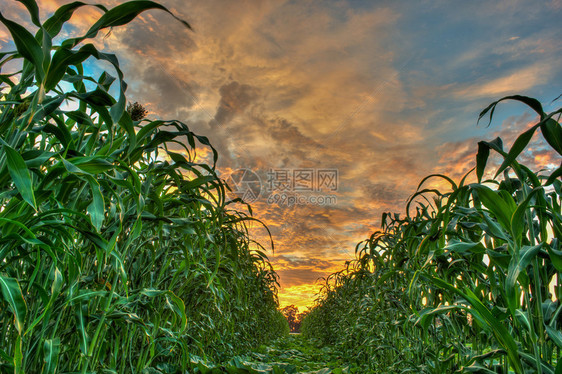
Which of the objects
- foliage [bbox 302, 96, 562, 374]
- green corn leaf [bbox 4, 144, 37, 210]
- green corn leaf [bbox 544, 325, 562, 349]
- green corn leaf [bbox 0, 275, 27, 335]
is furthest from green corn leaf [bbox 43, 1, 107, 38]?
green corn leaf [bbox 544, 325, 562, 349]

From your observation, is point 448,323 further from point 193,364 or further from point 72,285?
point 72,285

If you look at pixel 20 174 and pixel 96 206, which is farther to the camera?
pixel 96 206

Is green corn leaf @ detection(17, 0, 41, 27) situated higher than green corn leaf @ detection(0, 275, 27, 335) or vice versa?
green corn leaf @ detection(17, 0, 41, 27)

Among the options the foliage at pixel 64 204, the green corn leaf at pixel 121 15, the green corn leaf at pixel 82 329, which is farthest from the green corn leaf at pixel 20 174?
the green corn leaf at pixel 82 329

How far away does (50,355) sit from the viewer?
870mm

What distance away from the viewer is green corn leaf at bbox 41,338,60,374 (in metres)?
0.85

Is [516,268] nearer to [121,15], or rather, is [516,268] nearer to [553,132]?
[553,132]

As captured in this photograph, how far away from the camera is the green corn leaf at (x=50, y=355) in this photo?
2.78 ft

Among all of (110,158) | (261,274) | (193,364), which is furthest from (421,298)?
(261,274)

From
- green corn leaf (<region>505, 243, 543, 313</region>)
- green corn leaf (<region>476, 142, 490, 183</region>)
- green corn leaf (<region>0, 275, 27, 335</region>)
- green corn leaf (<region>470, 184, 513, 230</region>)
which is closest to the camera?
green corn leaf (<region>0, 275, 27, 335</region>)

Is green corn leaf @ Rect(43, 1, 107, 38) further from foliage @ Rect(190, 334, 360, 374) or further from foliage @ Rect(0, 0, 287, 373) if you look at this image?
foliage @ Rect(190, 334, 360, 374)

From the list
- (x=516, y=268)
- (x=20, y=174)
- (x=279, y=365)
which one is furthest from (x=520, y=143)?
(x=279, y=365)

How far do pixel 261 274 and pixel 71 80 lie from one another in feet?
13.1

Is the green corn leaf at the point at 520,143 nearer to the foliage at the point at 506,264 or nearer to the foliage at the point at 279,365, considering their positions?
the foliage at the point at 506,264
